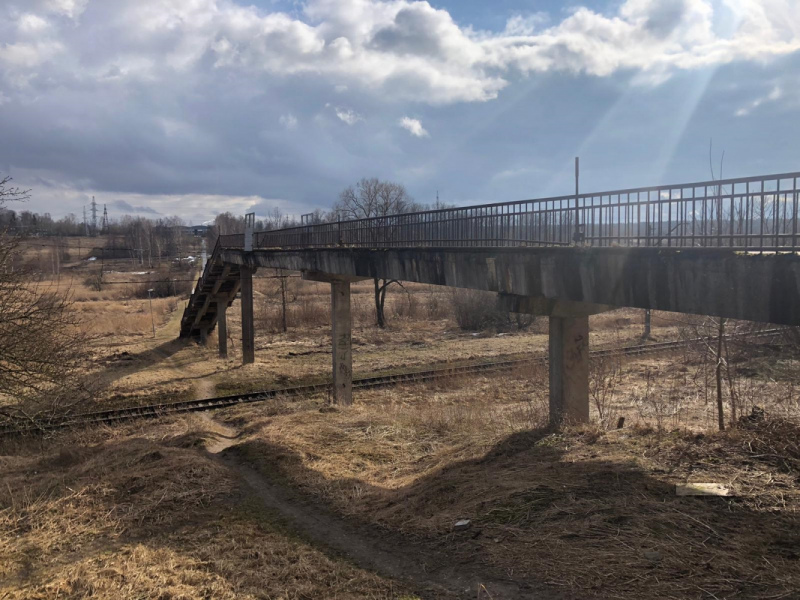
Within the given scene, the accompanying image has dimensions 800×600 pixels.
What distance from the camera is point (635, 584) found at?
16.8 feet

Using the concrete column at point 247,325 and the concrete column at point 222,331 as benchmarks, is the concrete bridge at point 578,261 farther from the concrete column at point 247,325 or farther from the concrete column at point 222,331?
the concrete column at point 222,331

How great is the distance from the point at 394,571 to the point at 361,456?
4.65 m

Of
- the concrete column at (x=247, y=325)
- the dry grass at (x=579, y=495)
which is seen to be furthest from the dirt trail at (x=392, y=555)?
the concrete column at (x=247, y=325)

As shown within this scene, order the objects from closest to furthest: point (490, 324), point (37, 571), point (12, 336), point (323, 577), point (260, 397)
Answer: point (323, 577) < point (37, 571) < point (12, 336) < point (260, 397) < point (490, 324)

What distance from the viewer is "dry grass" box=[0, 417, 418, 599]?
6254 mm

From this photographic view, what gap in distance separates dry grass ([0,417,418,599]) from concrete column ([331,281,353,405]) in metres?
7.12

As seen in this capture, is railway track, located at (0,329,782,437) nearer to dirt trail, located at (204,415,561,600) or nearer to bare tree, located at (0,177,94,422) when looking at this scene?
bare tree, located at (0,177,94,422)

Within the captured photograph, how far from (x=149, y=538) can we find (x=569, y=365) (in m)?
7.72

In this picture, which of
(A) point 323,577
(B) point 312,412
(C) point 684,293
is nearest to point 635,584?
(A) point 323,577

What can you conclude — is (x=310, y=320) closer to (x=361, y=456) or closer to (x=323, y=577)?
(x=361, y=456)

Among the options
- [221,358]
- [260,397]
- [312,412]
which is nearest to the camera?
[312,412]

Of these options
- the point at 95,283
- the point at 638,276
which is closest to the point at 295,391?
the point at 638,276

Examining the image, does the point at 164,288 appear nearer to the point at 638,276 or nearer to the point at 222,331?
the point at 222,331

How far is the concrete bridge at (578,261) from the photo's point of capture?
6.56m
